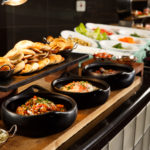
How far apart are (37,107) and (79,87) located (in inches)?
17.6

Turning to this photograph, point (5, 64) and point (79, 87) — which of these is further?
point (79, 87)

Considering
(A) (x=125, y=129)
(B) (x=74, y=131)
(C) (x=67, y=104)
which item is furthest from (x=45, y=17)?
(B) (x=74, y=131)

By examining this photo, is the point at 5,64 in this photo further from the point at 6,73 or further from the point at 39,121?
the point at 39,121

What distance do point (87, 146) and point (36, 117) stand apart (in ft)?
1.14

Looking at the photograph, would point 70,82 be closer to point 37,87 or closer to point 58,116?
point 37,87

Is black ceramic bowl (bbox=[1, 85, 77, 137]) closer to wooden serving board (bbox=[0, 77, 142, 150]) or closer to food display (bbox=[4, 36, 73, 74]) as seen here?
wooden serving board (bbox=[0, 77, 142, 150])

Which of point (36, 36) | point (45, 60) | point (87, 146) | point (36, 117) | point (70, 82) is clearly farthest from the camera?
point (36, 36)

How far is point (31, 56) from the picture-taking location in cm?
172

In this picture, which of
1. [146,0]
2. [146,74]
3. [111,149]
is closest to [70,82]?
[111,149]

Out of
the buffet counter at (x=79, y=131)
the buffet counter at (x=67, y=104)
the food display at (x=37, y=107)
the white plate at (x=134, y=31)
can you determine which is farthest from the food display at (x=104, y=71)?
the white plate at (x=134, y=31)

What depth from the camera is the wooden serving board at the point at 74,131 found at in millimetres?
1292

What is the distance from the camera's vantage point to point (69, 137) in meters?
1.45

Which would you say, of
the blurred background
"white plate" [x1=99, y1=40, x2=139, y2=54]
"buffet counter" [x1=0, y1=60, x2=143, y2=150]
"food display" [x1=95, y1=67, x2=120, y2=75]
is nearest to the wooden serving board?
"buffet counter" [x1=0, y1=60, x2=143, y2=150]

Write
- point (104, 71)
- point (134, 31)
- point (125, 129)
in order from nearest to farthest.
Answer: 1. point (125, 129)
2. point (104, 71)
3. point (134, 31)
